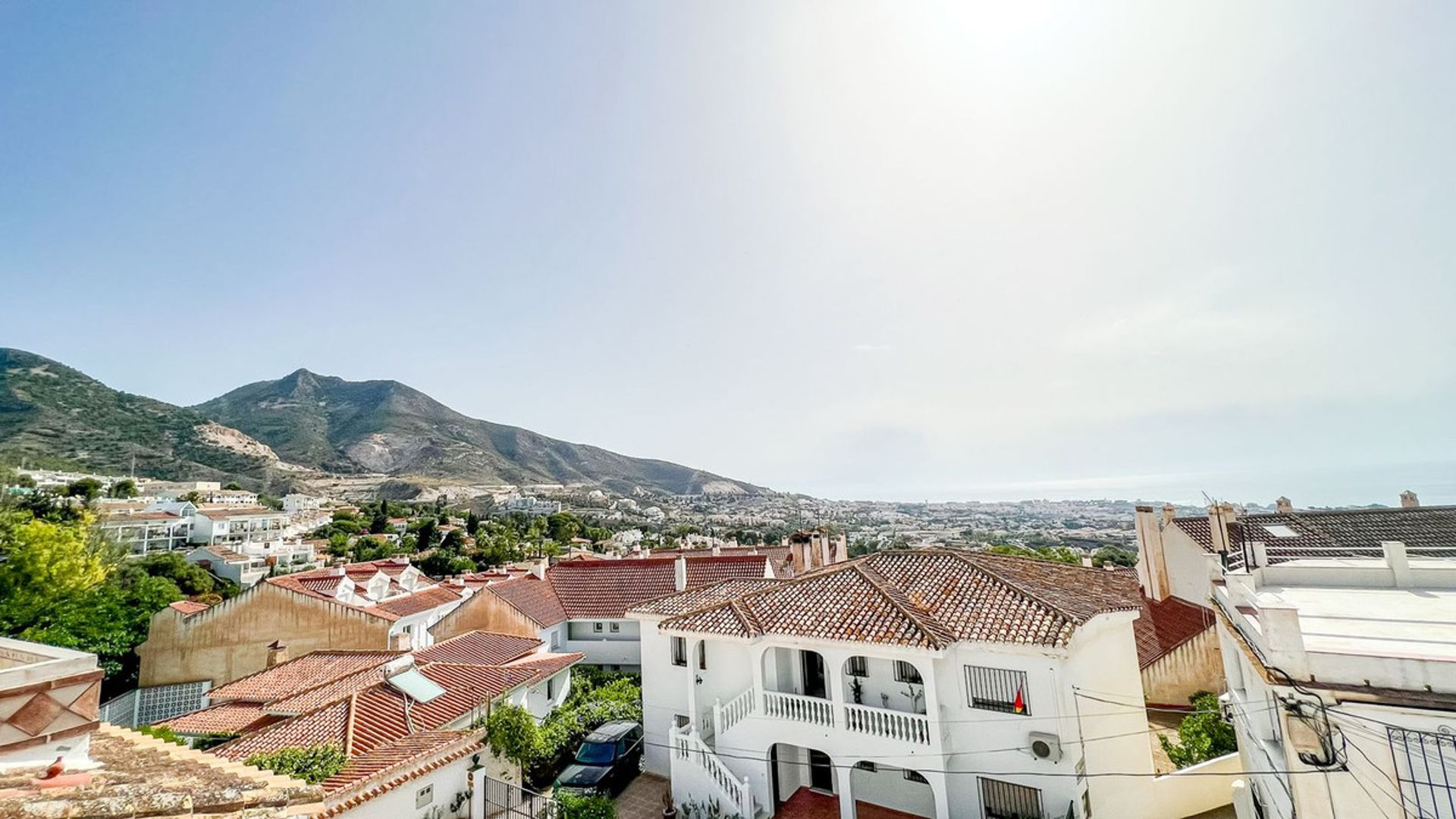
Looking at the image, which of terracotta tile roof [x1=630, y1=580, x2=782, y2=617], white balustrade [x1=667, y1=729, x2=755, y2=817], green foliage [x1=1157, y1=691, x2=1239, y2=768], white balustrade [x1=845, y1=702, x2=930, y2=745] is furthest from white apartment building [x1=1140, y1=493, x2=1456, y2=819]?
terracotta tile roof [x1=630, y1=580, x2=782, y2=617]

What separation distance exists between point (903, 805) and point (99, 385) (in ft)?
588

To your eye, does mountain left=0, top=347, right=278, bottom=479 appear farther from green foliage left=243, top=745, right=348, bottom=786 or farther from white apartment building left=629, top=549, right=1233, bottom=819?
white apartment building left=629, top=549, right=1233, bottom=819

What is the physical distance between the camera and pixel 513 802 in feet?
44.3

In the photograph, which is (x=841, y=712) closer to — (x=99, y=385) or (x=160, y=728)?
(x=160, y=728)

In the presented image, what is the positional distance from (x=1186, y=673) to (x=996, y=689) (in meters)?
14.2

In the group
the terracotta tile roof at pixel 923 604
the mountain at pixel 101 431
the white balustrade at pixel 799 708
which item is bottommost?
the white balustrade at pixel 799 708

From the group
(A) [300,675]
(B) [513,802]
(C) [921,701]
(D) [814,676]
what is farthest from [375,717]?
(C) [921,701]

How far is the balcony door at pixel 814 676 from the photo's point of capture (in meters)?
15.6

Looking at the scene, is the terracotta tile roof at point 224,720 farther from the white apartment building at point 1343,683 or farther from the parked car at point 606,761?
the white apartment building at point 1343,683

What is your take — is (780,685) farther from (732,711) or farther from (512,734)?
(512,734)

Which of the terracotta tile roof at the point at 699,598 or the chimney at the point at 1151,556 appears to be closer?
the terracotta tile roof at the point at 699,598

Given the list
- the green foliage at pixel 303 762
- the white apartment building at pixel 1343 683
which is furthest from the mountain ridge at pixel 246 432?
the white apartment building at pixel 1343 683

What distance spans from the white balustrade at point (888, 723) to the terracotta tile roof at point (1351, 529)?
14.9 m

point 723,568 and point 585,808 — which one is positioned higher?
point 723,568
